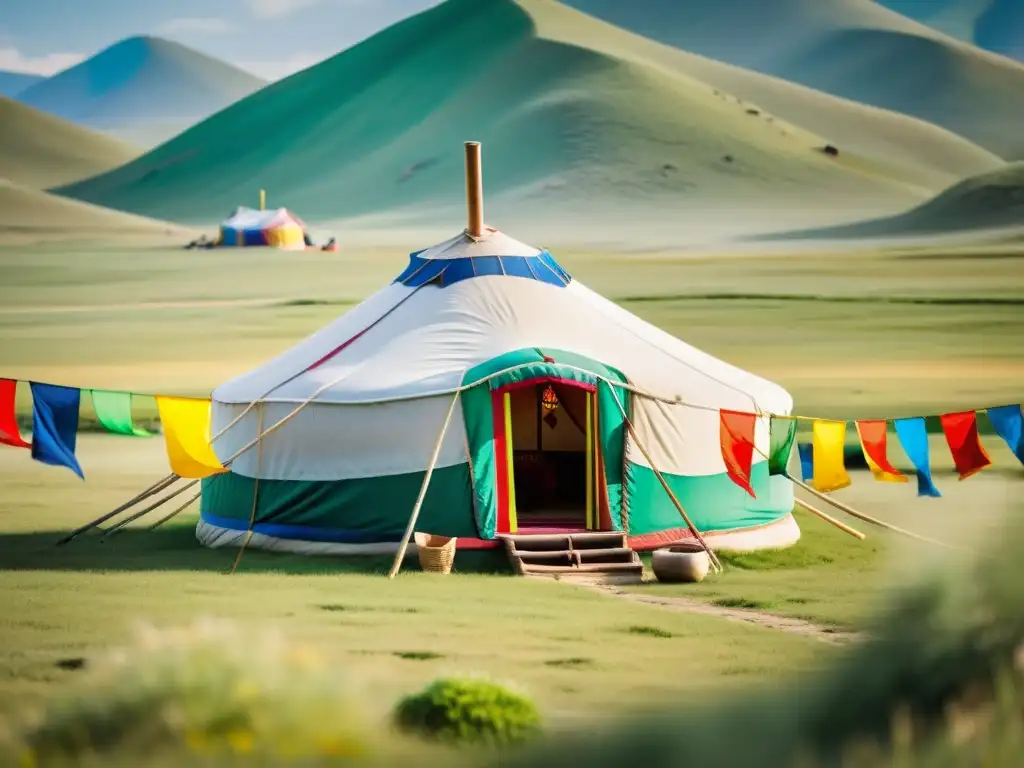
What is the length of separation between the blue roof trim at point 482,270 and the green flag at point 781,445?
7.14ft

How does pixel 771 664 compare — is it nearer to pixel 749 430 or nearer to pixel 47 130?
pixel 749 430

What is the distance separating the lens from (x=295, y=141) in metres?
139

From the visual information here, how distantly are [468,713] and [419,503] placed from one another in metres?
5.15

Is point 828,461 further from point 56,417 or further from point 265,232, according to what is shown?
point 265,232

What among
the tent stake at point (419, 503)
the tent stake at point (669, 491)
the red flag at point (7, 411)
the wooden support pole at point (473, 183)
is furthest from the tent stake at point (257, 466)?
the tent stake at point (669, 491)

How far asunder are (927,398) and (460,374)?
13972mm

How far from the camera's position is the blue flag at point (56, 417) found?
1173 cm

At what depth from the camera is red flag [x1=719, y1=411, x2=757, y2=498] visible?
11.7 metres

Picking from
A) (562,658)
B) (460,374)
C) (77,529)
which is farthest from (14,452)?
(562,658)

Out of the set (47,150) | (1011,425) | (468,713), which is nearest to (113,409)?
(1011,425)

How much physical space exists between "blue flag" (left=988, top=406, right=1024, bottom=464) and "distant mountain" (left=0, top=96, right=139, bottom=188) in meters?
151

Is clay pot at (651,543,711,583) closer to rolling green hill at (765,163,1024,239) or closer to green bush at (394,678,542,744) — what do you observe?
green bush at (394,678,542,744)

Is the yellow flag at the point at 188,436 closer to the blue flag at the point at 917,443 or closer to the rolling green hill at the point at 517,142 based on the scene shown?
the blue flag at the point at 917,443

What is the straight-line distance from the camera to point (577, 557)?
A: 11.3m
